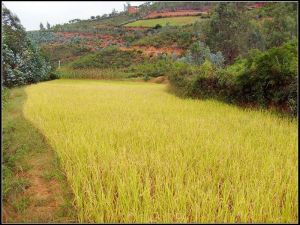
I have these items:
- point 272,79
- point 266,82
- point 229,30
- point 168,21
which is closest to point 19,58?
point 266,82

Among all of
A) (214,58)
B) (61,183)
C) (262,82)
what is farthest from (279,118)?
(214,58)

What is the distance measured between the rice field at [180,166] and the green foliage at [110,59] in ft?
97.7

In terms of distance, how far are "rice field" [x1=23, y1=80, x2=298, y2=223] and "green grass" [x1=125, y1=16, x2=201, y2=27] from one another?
158 feet

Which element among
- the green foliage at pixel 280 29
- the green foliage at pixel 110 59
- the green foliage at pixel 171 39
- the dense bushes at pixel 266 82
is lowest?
the green foliage at pixel 110 59

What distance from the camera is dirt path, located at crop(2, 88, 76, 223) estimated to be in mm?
3541

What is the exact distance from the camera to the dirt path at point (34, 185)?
11.6ft

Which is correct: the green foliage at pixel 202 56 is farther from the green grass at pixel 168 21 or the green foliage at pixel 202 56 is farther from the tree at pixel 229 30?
the green grass at pixel 168 21

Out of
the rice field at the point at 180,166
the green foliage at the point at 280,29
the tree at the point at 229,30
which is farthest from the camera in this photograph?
the green foliage at the point at 280,29

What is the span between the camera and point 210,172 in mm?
4426

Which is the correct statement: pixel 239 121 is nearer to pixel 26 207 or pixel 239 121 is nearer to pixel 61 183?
pixel 61 183

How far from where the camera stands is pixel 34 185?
438cm

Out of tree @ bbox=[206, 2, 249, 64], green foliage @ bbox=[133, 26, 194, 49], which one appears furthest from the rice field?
green foliage @ bbox=[133, 26, 194, 49]

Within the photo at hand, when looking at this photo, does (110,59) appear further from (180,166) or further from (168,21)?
(180,166)

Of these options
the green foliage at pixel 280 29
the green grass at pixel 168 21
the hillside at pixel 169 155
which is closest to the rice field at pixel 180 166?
the hillside at pixel 169 155
